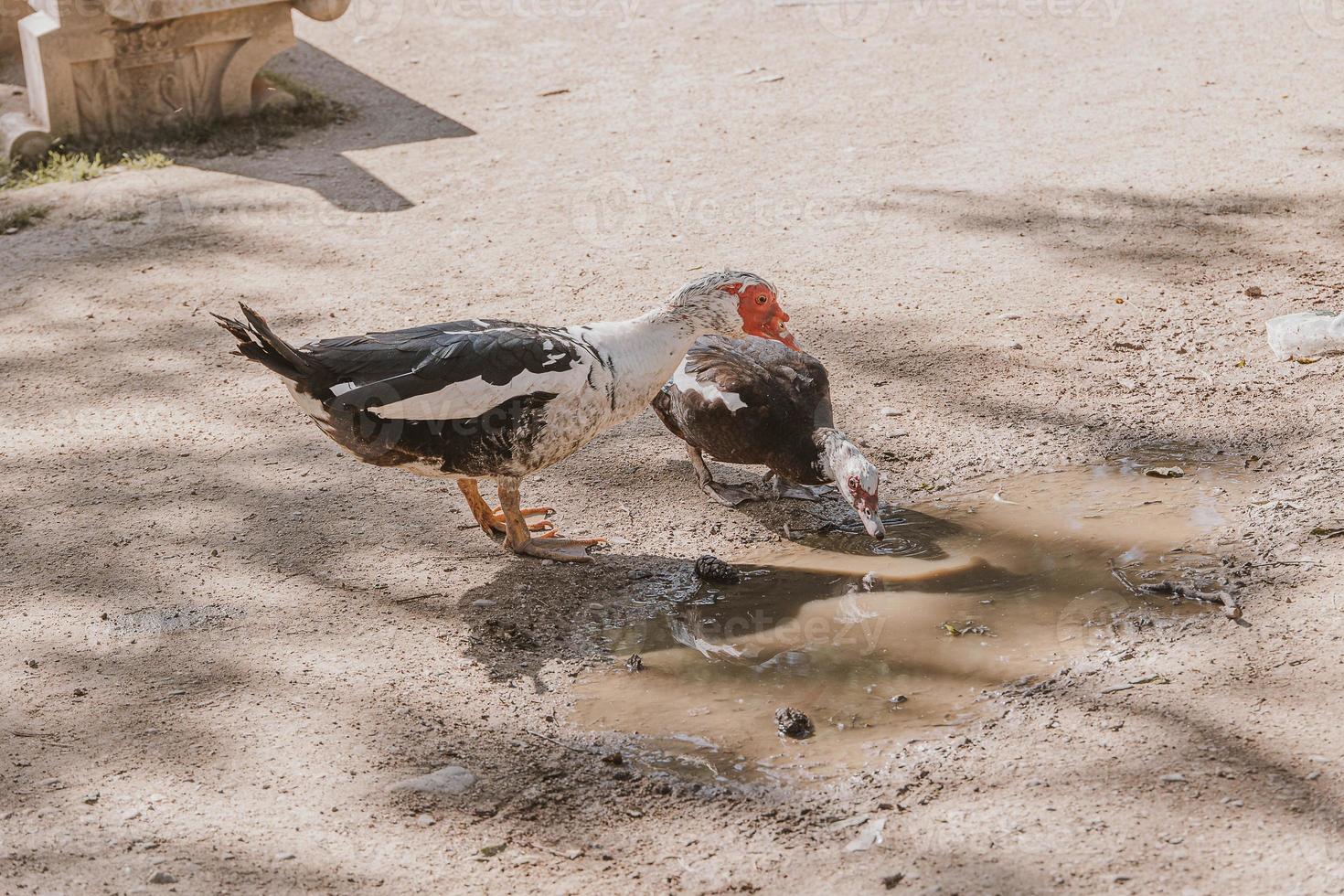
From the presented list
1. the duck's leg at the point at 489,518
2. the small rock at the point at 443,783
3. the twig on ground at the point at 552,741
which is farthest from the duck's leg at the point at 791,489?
the small rock at the point at 443,783

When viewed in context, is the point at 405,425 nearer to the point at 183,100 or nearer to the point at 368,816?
the point at 368,816

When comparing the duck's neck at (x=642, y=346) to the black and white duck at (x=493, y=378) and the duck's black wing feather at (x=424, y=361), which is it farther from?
the duck's black wing feather at (x=424, y=361)

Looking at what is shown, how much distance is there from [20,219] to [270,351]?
16.5 feet

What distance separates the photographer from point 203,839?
3527 mm

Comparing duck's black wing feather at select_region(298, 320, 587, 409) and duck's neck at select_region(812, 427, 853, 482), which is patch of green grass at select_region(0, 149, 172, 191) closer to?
duck's black wing feather at select_region(298, 320, 587, 409)

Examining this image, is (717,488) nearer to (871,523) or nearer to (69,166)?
(871,523)

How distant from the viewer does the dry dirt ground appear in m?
3.46

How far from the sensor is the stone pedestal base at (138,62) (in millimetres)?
8977

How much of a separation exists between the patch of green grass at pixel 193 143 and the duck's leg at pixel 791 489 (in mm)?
5795

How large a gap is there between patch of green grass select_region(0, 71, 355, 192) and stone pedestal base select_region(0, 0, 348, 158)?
0.27 ft

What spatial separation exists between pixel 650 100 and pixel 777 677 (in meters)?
6.60

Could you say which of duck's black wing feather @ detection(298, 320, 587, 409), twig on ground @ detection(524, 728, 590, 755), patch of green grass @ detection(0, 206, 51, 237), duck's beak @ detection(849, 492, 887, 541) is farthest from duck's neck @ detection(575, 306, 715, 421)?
patch of green grass @ detection(0, 206, 51, 237)

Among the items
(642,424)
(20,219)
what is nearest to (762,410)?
(642,424)

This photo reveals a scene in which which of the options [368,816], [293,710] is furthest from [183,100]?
[368,816]
